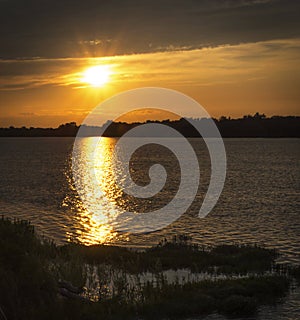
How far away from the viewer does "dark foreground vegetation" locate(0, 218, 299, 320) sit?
1780 cm

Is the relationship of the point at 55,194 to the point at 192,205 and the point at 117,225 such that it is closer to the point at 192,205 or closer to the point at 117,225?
the point at 192,205

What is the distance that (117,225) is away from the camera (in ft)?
149

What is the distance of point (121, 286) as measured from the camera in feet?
70.0

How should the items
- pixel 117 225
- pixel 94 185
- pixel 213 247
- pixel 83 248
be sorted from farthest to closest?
pixel 94 185 → pixel 117 225 → pixel 213 247 → pixel 83 248

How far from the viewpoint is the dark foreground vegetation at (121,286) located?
1780 centimetres

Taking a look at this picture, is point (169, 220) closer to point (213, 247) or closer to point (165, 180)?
point (213, 247)

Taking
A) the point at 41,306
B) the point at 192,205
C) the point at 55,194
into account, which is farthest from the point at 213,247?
the point at 55,194

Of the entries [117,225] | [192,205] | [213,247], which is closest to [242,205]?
[192,205]

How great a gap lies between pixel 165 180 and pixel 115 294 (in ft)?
251

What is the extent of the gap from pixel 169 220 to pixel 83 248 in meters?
17.7

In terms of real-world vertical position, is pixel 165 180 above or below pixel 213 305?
above

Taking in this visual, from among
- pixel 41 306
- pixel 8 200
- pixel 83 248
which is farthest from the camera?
pixel 8 200

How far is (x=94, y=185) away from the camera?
9062cm

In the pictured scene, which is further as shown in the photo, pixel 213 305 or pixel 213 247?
pixel 213 247
